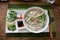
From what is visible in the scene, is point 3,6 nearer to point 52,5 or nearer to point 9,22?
point 9,22

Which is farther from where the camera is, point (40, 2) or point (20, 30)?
point (40, 2)

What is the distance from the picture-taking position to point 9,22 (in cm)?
104

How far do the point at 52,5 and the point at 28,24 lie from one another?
23cm

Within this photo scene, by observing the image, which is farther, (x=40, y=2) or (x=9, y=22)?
(x=40, y=2)

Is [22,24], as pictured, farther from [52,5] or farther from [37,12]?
[52,5]

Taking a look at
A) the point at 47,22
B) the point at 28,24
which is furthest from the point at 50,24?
the point at 28,24

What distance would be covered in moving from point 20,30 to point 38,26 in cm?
12

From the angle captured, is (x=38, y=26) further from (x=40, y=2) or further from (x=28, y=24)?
(x=40, y=2)

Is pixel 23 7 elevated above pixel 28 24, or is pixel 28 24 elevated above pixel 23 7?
pixel 23 7

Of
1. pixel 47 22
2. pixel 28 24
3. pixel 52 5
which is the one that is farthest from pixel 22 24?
pixel 52 5

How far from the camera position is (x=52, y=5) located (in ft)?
3.73

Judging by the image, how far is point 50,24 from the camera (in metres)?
1.05

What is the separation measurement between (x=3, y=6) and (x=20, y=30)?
0.22m

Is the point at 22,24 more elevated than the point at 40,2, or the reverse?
the point at 40,2
